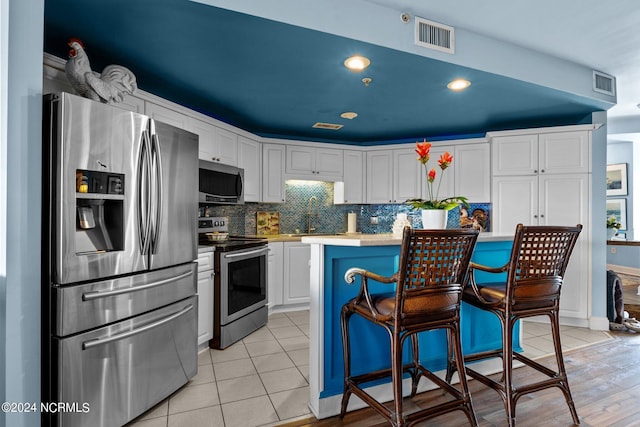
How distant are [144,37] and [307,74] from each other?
45.7 inches

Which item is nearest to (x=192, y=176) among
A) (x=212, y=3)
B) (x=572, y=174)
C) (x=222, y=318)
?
(x=212, y=3)

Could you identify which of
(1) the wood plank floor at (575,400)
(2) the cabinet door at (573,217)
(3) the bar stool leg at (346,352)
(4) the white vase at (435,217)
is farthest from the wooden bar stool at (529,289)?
(2) the cabinet door at (573,217)

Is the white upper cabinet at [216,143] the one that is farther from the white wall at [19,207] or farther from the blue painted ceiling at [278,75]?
A: the white wall at [19,207]

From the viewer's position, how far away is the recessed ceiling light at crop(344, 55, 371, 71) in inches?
94.8

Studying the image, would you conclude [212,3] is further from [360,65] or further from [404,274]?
[404,274]

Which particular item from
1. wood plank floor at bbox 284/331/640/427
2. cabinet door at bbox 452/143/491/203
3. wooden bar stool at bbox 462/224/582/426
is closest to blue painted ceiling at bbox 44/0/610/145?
cabinet door at bbox 452/143/491/203

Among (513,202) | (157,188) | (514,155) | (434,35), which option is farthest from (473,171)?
(157,188)

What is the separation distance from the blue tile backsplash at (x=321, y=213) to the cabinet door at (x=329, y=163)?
12.1 inches

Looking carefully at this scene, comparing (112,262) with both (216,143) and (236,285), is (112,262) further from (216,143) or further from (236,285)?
(216,143)

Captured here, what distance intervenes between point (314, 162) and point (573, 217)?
3.11 meters

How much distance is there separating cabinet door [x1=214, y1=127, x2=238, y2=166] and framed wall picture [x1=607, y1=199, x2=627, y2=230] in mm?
6845

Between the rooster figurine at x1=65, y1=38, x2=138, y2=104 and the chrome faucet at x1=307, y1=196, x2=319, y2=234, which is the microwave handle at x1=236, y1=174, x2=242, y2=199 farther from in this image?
the rooster figurine at x1=65, y1=38, x2=138, y2=104

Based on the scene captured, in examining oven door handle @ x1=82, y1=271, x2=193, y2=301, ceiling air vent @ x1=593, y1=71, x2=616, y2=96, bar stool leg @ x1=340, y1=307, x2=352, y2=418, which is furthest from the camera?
ceiling air vent @ x1=593, y1=71, x2=616, y2=96

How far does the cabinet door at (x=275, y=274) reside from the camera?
4027mm
